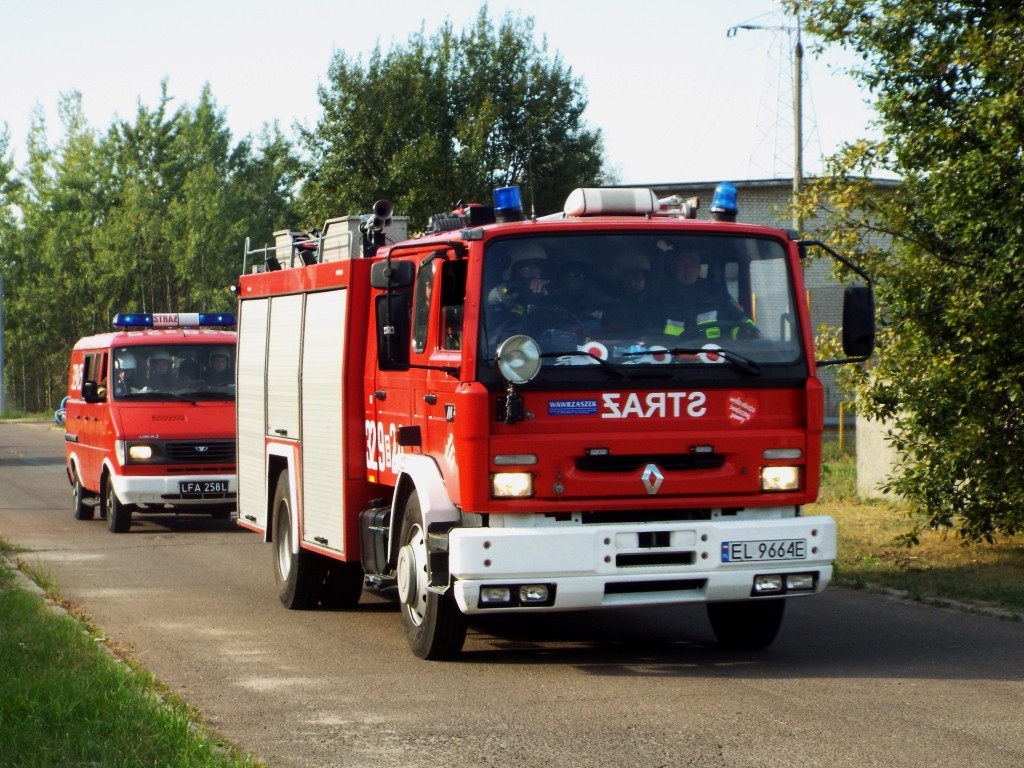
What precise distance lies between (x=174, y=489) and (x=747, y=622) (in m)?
9.17

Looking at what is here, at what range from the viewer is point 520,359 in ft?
27.3

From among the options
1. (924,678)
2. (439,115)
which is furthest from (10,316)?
(924,678)

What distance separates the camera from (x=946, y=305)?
12.5 meters

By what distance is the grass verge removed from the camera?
38.4 feet

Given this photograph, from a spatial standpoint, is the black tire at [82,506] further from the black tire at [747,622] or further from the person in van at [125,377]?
the black tire at [747,622]

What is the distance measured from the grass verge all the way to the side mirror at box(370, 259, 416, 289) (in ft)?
16.3

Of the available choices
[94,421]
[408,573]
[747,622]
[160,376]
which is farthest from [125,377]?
[747,622]

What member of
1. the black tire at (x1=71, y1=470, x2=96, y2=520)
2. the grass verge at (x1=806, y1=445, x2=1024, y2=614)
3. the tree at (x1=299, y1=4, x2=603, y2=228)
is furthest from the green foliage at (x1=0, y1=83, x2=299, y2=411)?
the grass verge at (x1=806, y1=445, x2=1024, y2=614)

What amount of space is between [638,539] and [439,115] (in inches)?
1202

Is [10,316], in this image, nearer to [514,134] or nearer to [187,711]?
[514,134]

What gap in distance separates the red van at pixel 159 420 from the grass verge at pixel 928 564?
689 cm

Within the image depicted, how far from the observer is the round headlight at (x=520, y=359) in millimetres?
8320

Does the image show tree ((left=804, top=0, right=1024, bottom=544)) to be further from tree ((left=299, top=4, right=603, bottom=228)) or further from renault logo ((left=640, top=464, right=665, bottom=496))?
tree ((left=299, top=4, right=603, bottom=228))

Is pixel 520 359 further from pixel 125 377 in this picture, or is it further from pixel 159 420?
pixel 125 377
